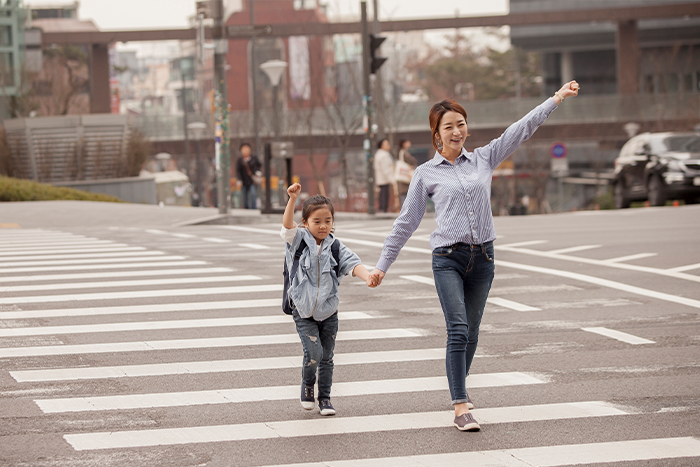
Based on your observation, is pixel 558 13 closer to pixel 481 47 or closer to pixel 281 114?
pixel 281 114

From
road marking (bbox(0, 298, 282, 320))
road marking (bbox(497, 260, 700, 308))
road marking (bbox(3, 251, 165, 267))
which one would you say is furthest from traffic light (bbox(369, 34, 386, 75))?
road marking (bbox(0, 298, 282, 320))

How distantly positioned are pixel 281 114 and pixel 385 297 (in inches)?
1351

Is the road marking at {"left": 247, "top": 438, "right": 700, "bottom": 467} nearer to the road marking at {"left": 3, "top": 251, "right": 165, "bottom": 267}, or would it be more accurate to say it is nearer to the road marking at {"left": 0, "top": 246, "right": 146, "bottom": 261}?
the road marking at {"left": 3, "top": 251, "right": 165, "bottom": 267}

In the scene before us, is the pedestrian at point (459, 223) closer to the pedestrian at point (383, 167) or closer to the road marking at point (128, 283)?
the road marking at point (128, 283)

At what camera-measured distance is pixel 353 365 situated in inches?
273

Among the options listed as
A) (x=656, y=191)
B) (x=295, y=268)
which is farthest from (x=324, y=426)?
(x=656, y=191)

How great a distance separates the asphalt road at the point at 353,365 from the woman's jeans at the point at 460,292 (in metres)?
0.34

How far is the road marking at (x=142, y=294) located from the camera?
1005 cm

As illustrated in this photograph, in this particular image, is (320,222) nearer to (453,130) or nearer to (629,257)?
(453,130)

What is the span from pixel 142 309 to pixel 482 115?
38.8m

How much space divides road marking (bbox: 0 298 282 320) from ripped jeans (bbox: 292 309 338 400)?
400cm

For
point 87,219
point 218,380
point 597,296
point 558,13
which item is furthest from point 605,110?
point 218,380

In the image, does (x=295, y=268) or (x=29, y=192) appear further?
(x=29, y=192)

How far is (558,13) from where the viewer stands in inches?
2016
